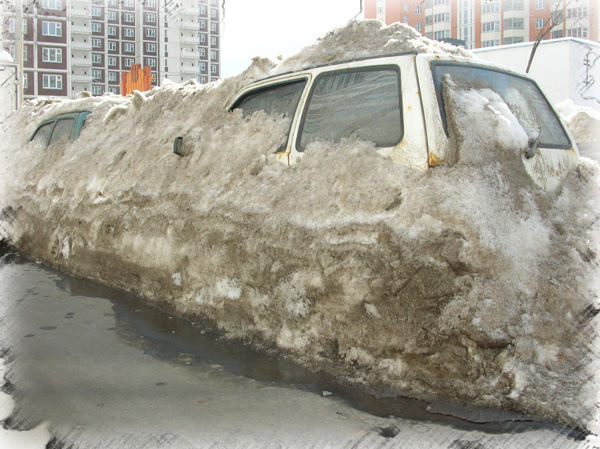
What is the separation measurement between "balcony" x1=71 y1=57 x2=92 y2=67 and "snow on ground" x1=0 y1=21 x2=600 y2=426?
78.8 meters

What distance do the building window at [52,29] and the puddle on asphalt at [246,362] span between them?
6417cm

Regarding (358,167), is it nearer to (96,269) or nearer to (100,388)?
(100,388)

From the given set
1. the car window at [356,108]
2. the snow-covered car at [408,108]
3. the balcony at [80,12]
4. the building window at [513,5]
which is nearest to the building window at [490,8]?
the building window at [513,5]

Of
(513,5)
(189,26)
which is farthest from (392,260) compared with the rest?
(189,26)

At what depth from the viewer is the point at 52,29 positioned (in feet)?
204

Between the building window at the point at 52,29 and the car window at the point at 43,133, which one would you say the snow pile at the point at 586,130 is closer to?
the car window at the point at 43,133

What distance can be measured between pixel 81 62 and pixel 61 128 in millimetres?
73817

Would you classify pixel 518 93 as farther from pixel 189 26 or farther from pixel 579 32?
pixel 189 26

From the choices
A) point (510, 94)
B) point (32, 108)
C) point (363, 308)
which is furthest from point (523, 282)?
point (32, 108)

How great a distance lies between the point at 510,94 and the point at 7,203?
8894 millimetres

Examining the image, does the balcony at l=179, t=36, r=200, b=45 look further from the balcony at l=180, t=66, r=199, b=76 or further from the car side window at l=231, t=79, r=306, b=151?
the car side window at l=231, t=79, r=306, b=151

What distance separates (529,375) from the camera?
344 cm

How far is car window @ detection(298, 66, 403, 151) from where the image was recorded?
4402 millimetres

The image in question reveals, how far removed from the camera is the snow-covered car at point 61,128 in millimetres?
10086
